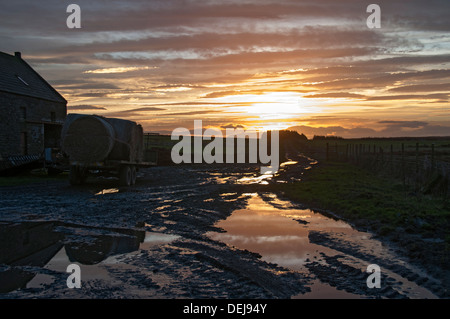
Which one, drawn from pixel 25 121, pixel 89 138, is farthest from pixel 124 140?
pixel 25 121

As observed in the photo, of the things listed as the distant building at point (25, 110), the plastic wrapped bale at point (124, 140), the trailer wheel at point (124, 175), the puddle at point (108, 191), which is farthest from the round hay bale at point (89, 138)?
the distant building at point (25, 110)

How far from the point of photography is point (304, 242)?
10.2 m

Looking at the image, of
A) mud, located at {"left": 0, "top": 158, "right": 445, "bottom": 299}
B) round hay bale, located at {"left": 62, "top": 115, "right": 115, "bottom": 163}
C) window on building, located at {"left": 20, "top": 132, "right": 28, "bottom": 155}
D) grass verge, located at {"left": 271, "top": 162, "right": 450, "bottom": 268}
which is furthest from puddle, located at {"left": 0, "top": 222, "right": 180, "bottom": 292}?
window on building, located at {"left": 20, "top": 132, "right": 28, "bottom": 155}

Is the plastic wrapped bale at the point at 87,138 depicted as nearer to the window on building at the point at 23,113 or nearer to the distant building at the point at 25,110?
the distant building at the point at 25,110

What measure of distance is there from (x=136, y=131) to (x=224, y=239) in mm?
15263

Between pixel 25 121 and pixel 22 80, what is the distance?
14.1 ft

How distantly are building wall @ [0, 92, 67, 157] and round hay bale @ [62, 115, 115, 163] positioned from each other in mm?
17120

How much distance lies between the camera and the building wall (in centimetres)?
3603

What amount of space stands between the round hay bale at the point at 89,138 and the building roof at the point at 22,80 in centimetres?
1840

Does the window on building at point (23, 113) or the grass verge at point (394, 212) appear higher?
the window on building at point (23, 113)

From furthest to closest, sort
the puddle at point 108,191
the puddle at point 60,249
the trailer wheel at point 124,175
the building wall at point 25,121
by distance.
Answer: the building wall at point 25,121 → the trailer wheel at point 124,175 → the puddle at point 108,191 → the puddle at point 60,249

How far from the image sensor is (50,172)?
2831 centimetres

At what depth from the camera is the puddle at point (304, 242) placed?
696 cm

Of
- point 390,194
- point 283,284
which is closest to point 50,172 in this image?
point 390,194
